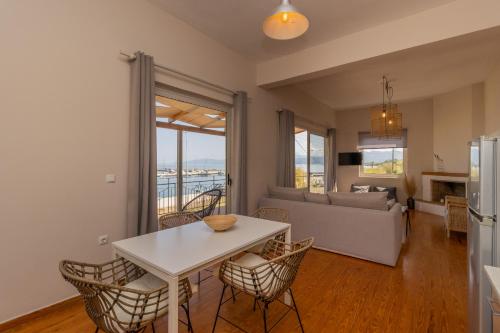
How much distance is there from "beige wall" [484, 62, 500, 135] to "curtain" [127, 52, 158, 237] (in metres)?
5.44

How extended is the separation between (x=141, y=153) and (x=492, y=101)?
242 inches

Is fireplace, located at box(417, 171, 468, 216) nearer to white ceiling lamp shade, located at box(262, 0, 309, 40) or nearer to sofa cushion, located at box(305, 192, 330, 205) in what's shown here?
sofa cushion, located at box(305, 192, 330, 205)

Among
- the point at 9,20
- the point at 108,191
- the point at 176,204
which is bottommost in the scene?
the point at 176,204

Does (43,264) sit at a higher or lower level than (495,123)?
lower

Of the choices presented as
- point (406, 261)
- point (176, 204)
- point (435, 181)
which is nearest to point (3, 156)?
point (176, 204)

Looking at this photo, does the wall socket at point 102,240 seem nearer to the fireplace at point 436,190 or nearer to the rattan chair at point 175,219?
the rattan chair at point 175,219

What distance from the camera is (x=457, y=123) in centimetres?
557

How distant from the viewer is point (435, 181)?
6012 mm

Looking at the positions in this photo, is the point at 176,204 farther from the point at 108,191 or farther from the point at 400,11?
the point at 400,11

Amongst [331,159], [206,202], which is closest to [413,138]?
[331,159]

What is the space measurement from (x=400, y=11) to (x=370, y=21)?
315mm

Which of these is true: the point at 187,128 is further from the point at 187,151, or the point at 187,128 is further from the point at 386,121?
the point at 386,121

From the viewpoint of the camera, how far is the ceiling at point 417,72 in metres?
3.33

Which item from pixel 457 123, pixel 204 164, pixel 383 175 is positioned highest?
pixel 457 123
